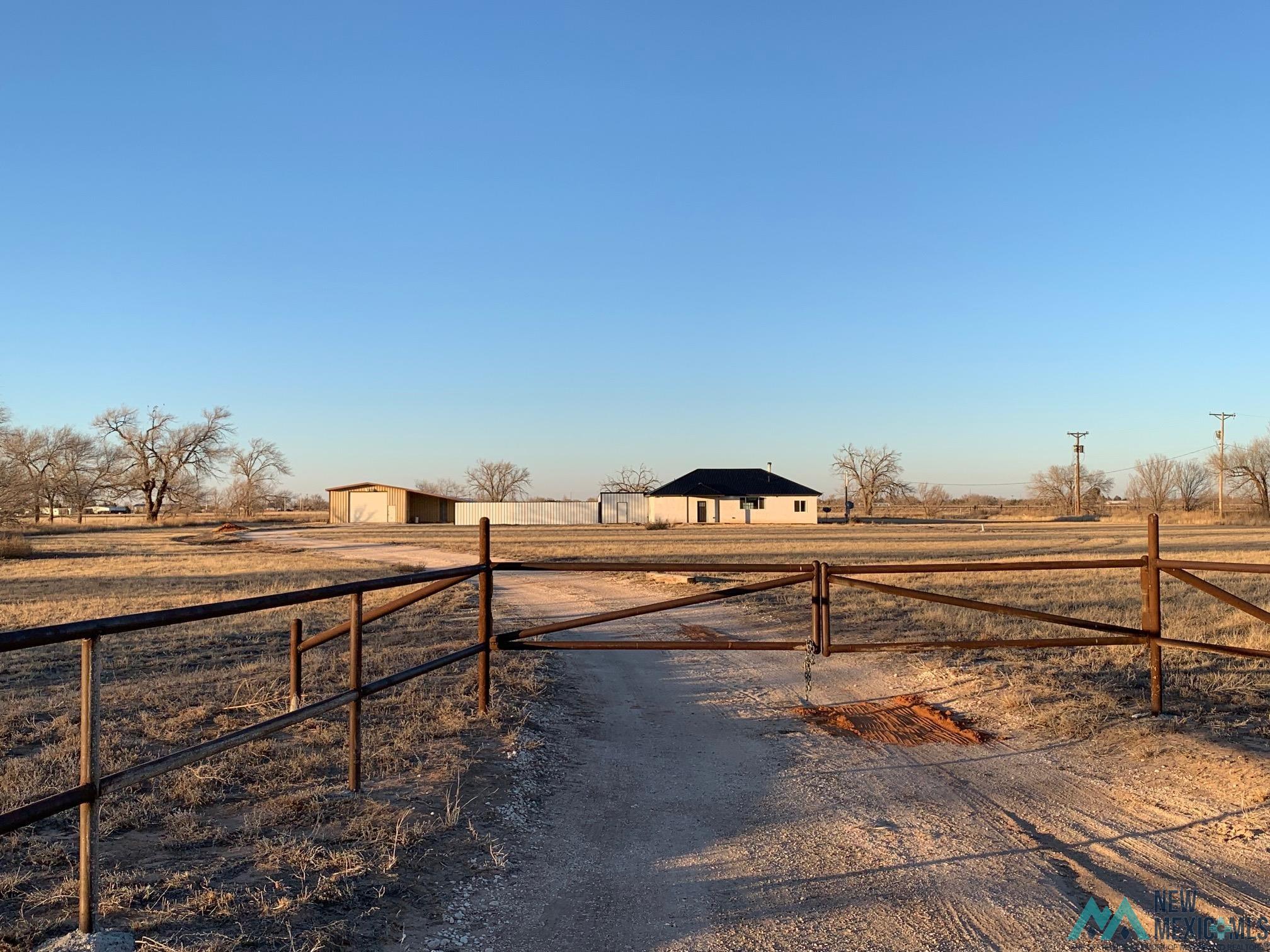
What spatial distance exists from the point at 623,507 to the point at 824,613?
3129 inches

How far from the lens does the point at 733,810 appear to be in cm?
528

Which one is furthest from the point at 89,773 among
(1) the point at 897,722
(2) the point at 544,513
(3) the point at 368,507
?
(3) the point at 368,507

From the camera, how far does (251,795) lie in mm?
5285

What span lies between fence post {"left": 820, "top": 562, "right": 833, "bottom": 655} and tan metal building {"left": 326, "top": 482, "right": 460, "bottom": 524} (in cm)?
7931

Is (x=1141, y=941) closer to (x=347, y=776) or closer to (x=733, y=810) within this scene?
(x=733, y=810)

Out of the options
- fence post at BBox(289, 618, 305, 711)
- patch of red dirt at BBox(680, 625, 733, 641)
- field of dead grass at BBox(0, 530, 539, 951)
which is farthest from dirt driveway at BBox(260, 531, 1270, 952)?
patch of red dirt at BBox(680, 625, 733, 641)

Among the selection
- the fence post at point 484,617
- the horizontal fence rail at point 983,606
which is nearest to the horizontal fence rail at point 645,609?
the fence post at point 484,617

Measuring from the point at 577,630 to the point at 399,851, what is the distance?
27.4ft

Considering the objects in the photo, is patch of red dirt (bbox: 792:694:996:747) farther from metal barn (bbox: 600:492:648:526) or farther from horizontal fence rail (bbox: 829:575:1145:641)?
metal barn (bbox: 600:492:648:526)

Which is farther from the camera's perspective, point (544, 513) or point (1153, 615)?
point (544, 513)

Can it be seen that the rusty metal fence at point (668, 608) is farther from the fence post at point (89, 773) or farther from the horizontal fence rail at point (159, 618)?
the fence post at point (89, 773)

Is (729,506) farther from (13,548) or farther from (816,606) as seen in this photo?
(816,606)

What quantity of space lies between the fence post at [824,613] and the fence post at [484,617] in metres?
2.61

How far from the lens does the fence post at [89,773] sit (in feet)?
10.9
